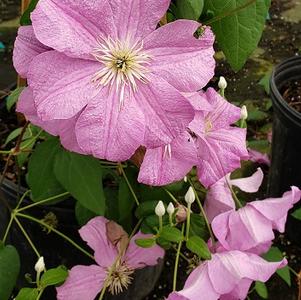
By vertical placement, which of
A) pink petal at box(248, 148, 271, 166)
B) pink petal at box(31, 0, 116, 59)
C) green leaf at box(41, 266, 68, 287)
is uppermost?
pink petal at box(31, 0, 116, 59)

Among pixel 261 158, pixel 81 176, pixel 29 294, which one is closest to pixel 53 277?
pixel 29 294

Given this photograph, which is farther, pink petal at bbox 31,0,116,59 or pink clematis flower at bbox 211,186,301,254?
pink clematis flower at bbox 211,186,301,254

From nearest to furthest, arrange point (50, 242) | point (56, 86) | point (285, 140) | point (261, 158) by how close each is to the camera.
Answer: point (56, 86)
point (50, 242)
point (285, 140)
point (261, 158)

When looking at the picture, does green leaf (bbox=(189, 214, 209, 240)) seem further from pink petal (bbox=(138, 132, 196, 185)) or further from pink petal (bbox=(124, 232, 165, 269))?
pink petal (bbox=(138, 132, 196, 185))

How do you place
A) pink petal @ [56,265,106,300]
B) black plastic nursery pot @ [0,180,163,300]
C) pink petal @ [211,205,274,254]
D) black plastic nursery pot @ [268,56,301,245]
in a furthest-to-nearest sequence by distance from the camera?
black plastic nursery pot @ [268,56,301,245]
black plastic nursery pot @ [0,180,163,300]
pink petal @ [56,265,106,300]
pink petal @ [211,205,274,254]

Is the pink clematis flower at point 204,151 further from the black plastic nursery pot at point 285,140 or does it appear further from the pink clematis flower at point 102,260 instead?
the black plastic nursery pot at point 285,140

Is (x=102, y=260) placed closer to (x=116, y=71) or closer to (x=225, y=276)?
(x=225, y=276)

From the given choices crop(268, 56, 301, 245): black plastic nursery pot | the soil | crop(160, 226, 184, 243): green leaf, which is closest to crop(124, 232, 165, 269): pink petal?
crop(160, 226, 184, 243): green leaf

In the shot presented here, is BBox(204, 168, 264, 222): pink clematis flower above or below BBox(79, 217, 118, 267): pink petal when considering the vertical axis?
above
